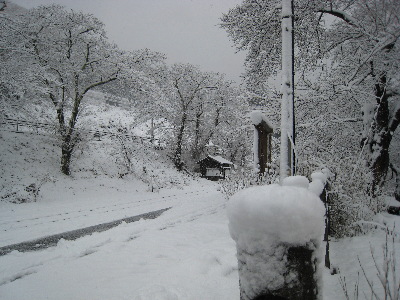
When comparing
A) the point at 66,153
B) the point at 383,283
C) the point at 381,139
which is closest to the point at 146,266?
the point at 383,283

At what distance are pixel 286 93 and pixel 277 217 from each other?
16.5ft

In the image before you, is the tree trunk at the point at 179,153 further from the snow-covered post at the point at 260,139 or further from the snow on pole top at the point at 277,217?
the snow on pole top at the point at 277,217

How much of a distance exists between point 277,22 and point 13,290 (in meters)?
8.68

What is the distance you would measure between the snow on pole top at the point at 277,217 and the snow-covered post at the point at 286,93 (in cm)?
446

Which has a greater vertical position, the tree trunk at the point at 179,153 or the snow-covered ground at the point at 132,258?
the tree trunk at the point at 179,153

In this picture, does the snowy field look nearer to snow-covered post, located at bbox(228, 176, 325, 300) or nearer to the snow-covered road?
the snow-covered road

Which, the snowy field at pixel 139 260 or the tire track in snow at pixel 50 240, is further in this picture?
the tire track in snow at pixel 50 240

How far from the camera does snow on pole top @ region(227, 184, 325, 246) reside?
83 centimetres

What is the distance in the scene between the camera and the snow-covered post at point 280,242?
84 cm

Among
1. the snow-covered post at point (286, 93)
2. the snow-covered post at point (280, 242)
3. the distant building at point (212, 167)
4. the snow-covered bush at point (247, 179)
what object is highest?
the snow-covered post at point (286, 93)

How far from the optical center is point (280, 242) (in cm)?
84

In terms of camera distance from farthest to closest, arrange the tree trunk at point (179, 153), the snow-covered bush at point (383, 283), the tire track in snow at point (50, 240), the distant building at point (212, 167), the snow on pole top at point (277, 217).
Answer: the distant building at point (212, 167), the tree trunk at point (179, 153), the tire track in snow at point (50, 240), the snow-covered bush at point (383, 283), the snow on pole top at point (277, 217)

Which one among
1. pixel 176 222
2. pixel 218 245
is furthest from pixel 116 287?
pixel 176 222

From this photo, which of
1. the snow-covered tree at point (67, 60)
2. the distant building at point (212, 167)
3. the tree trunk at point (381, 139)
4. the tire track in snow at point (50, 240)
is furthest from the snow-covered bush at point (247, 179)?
the distant building at point (212, 167)
